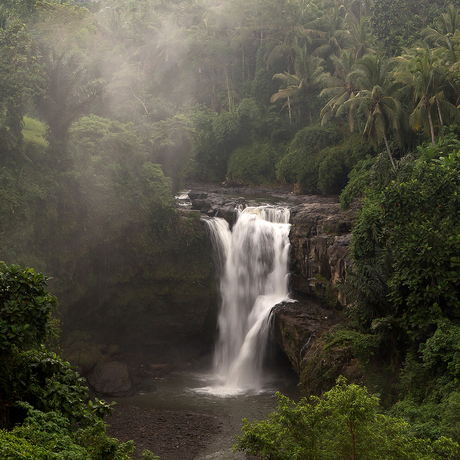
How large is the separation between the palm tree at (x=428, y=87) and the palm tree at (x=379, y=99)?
174 cm

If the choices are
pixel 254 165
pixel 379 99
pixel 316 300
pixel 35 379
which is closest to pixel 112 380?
pixel 316 300

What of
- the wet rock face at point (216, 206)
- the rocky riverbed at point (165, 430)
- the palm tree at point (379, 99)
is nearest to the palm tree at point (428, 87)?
the palm tree at point (379, 99)

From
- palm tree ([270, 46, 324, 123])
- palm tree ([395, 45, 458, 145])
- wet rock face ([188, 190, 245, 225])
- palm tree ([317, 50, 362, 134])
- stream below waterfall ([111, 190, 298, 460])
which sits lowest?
stream below waterfall ([111, 190, 298, 460])

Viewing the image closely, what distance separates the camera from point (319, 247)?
20.2m

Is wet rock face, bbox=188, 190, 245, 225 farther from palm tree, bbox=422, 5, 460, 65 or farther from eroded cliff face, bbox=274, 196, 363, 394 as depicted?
palm tree, bbox=422, 5, 460, 65

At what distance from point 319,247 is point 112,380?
33.3ft

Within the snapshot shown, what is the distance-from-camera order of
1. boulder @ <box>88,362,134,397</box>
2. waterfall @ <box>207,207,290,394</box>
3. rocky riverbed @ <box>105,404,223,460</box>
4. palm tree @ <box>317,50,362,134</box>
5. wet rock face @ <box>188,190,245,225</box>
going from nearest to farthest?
rocky riverbed @ <box>105,404,223,460</box>, boulder @ <box>88,362,134,397</box>, waterfall @ <box>207,207,290,394</box>, wet rock face @ <box>188,190,245,225</box>, palm tree @ <box>317,50,362,134</box>

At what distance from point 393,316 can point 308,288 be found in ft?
24.1

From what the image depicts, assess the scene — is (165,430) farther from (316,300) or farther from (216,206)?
(216,206)

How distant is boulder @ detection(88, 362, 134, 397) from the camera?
1898cm

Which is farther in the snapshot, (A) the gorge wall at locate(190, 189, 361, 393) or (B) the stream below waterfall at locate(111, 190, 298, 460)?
(B) the stream below waterfall at locate(111, 190, 298, 460)

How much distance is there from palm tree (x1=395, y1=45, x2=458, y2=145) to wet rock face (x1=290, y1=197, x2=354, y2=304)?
5.39m

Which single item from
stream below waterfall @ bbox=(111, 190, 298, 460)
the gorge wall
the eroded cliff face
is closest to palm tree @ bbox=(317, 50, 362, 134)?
the eroded cliff face

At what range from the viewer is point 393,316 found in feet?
46.3
